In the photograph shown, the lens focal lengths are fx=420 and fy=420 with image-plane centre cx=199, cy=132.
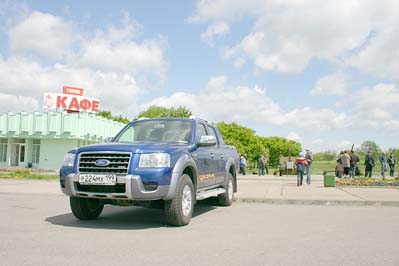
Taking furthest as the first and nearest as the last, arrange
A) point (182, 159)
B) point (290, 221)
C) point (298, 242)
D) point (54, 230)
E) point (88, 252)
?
point (290, 221), point (182, 159), point (54, 230), point (298, 242), point (88, 252)

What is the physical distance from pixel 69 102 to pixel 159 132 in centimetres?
4514

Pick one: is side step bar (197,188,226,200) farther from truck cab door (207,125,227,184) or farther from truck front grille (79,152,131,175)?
truck front grille (79,152,131,175)

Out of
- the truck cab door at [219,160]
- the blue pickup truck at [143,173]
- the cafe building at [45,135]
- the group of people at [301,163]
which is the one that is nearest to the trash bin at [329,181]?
the group of people at [301,163]

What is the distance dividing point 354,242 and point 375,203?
19.0ft

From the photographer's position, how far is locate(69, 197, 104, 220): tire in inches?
307

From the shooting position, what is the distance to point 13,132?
44188 millimetres

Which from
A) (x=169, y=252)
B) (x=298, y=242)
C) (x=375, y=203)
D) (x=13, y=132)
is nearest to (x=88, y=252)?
(x=169, y=252)

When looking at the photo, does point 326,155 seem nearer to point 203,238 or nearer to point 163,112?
point 163,112

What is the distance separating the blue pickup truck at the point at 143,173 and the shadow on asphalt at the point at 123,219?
1.01 feet

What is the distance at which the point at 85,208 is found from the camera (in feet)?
26.2

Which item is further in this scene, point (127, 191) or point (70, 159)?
point (70, 159)

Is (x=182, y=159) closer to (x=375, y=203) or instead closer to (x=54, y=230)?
(x=54, y=230)

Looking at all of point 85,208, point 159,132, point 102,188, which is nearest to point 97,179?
point 102,188

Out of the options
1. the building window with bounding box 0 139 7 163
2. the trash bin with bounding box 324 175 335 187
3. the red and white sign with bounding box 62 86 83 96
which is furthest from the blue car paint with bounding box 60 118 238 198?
the red and white sign with bounding box 62 86 83 96
